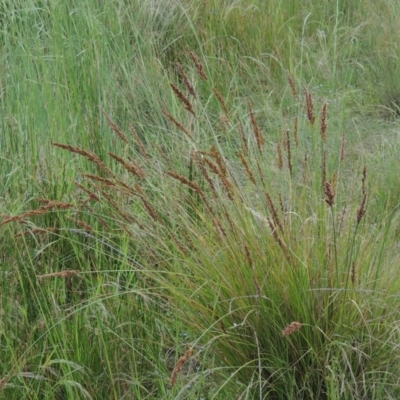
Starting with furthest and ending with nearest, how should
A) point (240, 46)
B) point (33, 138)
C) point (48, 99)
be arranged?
point (240, 46) → point (48, 99) → point (33, 138)

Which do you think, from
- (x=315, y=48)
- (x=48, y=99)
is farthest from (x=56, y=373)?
(x=315, y=48)

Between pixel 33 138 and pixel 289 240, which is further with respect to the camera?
pixel 33 138

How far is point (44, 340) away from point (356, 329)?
82 cm

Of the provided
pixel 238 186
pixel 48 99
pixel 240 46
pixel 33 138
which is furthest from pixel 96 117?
pixel 240 46

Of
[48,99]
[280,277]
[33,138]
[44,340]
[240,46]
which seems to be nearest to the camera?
[280,277]

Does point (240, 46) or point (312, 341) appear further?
point (240, 46)

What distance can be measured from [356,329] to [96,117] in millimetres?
1582

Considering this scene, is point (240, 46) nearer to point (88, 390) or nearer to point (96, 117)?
point (96, 117)

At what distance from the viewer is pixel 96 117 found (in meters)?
3.35

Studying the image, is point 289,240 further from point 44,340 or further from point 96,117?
point 96,117

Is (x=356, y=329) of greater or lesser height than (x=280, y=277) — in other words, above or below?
below

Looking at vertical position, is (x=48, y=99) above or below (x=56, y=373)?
above

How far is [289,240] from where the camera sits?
2.14m

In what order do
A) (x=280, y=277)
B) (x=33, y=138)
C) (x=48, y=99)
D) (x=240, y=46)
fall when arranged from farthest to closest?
(x=240, y=46) < (x=48, y=99) < (x=33, y=138) < (x=280, y=277)
